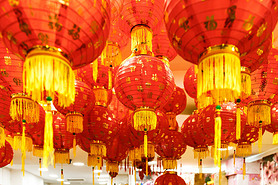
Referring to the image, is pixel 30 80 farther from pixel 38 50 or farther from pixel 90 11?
pixel 90 11

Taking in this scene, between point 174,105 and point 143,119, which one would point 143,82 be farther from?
point 174,105

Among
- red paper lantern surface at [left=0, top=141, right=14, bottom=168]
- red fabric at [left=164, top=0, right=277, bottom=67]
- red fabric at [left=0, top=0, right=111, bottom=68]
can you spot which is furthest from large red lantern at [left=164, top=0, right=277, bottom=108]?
red paper lantern surface at [left=0, top=141, right=14, bottom=168]

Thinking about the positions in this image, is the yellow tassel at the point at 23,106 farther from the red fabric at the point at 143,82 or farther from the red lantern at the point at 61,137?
the red lantern at the point at 61,137

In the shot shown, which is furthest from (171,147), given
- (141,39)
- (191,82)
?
(141,39)

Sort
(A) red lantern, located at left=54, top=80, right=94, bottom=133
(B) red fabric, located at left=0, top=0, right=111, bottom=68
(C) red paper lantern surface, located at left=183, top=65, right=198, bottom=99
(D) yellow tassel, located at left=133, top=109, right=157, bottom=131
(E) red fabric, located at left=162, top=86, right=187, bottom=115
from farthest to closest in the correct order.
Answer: (E) red fabric, located at left=162, top=86, right=187, bottom=115 < (C) red paper lantern surface, located at left=183, top=65, right=198, bottom=99 < (A) red lantern, located at left=54, top=80, right=94, bottom=133 < (D) yellow tassel, located at left=133, top=109, right=157, bottom=131 < (B) red fabric, located at left=0, top=0, right=111, bottom=68

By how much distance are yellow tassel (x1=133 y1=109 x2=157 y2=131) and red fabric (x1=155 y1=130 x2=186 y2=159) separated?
2.47 feet

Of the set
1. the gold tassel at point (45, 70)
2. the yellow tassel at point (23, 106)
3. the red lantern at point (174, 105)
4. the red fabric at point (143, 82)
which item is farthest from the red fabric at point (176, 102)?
the gold tassel at point (45, 70)

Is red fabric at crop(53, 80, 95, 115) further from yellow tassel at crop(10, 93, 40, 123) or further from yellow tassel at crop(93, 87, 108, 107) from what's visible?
yellow tassel at crop(10, 93, 40, 123)

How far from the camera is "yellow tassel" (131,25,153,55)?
Result: 1.25 m

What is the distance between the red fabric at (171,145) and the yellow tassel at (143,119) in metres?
0.75

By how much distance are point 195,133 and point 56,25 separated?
1.33m

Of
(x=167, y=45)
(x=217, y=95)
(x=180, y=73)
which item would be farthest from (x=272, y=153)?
(x=217, y=95)

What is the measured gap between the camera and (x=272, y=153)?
5.11 metres

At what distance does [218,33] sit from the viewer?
2.07 feet
